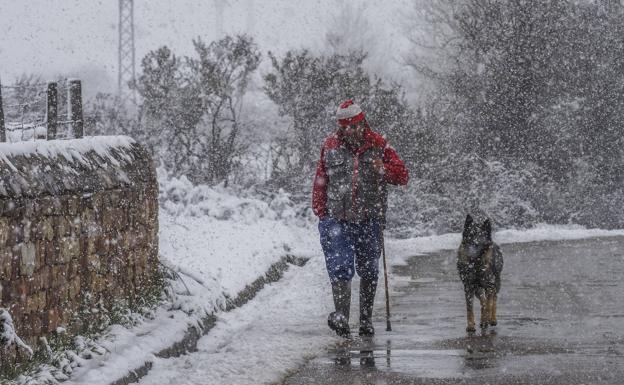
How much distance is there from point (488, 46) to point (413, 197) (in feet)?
17.4

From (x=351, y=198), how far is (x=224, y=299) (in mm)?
2286

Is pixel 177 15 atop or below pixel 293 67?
atop

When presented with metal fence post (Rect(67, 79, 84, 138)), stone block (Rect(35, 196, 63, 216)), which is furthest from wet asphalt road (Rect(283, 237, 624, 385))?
metal fence post (Rect(67, 79, 84, 138))

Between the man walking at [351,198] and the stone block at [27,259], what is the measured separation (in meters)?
2.62

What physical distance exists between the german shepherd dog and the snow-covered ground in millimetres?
1224

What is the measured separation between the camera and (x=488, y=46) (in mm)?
25516

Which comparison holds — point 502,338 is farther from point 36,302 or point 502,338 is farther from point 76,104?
point 76,104

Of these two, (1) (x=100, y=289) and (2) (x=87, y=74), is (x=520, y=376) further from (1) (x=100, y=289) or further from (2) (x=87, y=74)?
(2) (x=87, y=74)

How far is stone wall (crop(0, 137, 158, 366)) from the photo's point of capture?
5617mm

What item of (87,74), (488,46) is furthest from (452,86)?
(87,74)

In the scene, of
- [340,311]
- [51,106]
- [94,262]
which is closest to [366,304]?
[340,311]

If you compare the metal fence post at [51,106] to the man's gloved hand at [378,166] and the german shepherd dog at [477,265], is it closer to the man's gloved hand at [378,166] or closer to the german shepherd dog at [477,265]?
the man's gloved hand at [378,166]

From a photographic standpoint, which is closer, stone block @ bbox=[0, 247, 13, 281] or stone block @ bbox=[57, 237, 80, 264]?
stone block @ bbox=[0, 247, 13, 281]

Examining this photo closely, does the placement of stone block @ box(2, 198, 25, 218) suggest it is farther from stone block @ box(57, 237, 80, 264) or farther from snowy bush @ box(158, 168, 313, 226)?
snowy bush @ box(158, 168, 313, 226)
